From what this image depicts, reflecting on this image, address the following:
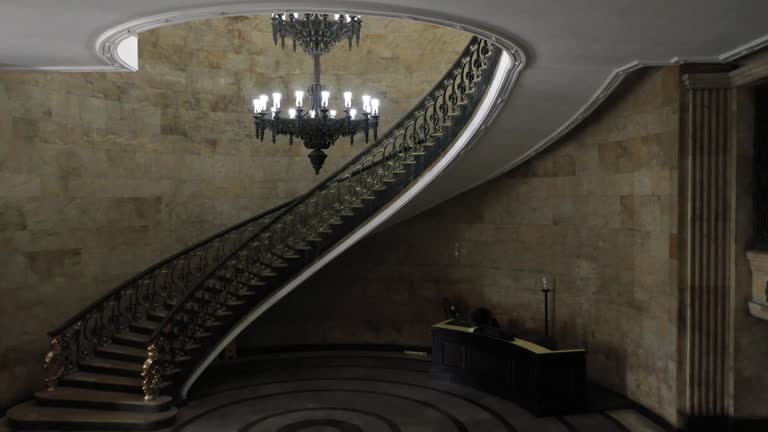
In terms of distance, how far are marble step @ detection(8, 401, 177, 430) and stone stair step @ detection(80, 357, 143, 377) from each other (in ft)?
2.19

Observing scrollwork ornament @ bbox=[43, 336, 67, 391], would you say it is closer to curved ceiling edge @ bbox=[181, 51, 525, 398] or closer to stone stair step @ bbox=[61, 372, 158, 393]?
stone stair step @ bbox=[61, 372, 158, 393]

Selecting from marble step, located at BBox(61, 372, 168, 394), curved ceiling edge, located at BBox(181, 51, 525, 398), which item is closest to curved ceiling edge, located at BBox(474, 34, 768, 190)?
curved ceiling edge, located at BBox(181, 51, 525, 398)

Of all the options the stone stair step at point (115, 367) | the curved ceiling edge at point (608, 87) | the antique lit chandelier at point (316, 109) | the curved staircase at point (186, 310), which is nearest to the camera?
the curved ceiling edge at point (608, 87)

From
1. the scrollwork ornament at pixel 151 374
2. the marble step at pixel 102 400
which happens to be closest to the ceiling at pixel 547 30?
the scrollwork ornament at pixel 151 374

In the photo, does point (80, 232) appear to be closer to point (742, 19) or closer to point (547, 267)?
point (547, 267)

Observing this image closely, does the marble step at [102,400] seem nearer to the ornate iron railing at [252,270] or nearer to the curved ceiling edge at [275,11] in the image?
the ornate iron railing at [252,270]

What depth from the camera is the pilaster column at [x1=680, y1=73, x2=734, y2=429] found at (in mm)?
6102

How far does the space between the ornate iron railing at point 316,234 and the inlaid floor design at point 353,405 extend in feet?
2.73

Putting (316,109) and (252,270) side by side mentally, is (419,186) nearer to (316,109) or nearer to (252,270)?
(316,109)

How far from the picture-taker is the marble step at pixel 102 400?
6.98 meters

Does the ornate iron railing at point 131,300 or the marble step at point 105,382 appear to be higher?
the ornate iron railing at point 131,300

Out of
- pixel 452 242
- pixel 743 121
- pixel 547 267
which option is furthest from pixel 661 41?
pixel 452 242

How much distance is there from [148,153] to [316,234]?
3.12 metres

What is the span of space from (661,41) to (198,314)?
5971 millimetres
